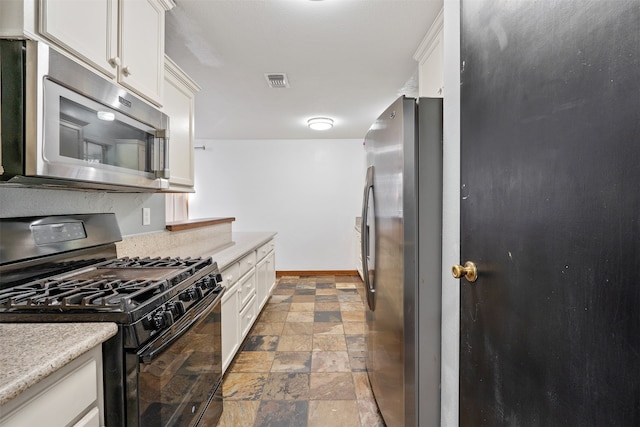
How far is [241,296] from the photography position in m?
2.47

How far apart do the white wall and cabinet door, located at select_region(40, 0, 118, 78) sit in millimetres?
4280

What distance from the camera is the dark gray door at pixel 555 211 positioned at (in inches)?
19.5

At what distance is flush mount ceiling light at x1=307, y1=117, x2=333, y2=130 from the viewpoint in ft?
14.0

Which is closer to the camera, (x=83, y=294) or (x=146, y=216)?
(x=83, y=294)

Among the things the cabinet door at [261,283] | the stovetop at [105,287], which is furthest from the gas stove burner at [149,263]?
the cabinet door at [261,283]

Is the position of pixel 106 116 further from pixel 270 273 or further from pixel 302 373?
pixel 270 273

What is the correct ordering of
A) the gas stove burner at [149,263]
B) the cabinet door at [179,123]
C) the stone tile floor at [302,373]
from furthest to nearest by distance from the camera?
1. the cabinet door at [179,123]
2. the stone tile floor at [302,373]
3. the gas stove burner at [149,263]

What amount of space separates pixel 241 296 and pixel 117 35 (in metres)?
1.80

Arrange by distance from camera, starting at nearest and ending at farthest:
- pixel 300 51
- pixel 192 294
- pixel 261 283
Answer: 1. pixel 192 294
2. pixel 300 51
3. pixel 261 283

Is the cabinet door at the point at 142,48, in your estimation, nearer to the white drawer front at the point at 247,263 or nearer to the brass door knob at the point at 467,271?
the white drawer front at the point at 247,263

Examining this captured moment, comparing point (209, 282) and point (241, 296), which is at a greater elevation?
point (209, 282)

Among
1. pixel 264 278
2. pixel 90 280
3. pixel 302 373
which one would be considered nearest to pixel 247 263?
pixel 264 278

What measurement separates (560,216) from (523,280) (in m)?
0.19

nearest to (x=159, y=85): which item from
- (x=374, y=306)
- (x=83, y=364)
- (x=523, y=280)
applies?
(x=83, y=364)
